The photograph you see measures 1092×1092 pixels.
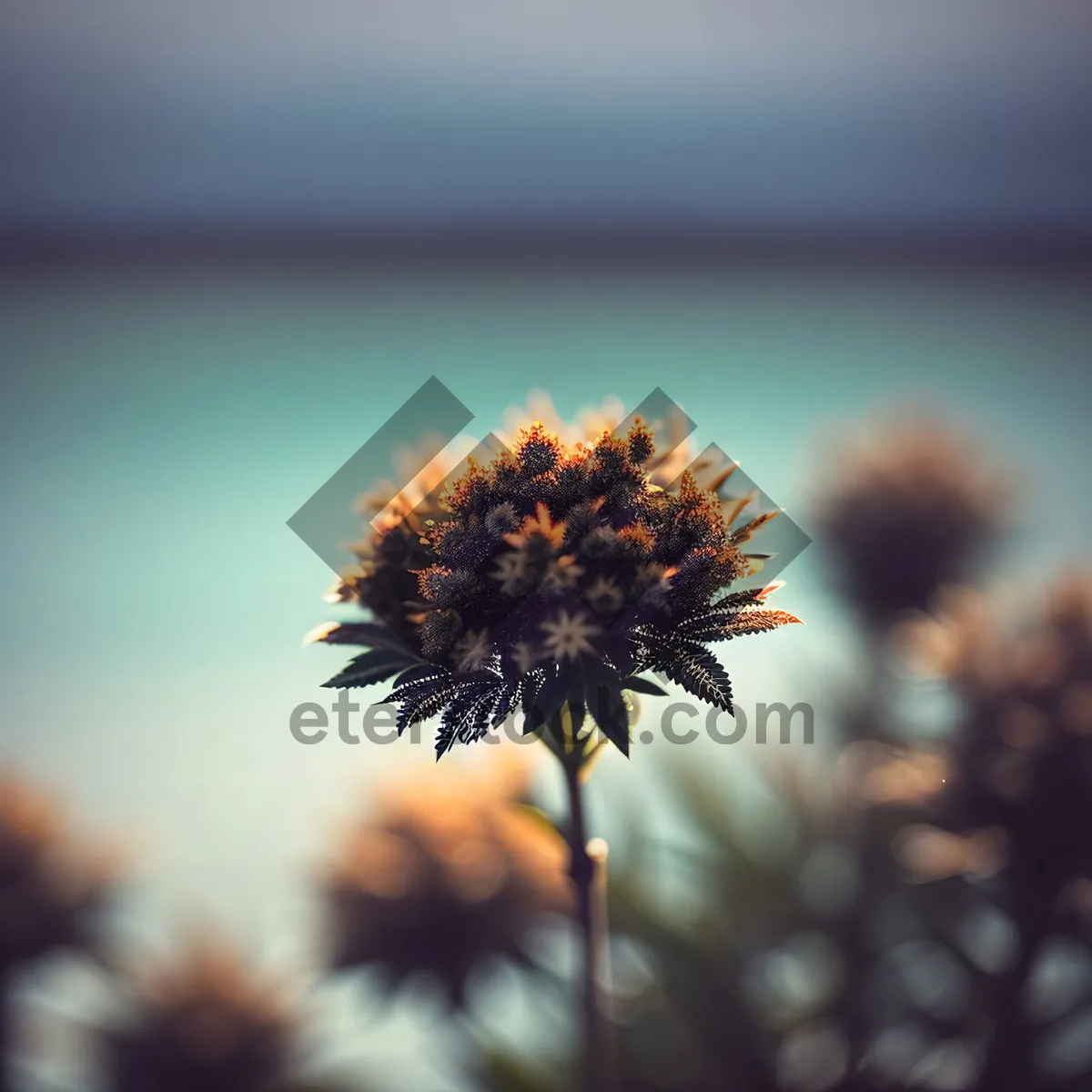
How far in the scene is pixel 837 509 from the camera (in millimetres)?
2441

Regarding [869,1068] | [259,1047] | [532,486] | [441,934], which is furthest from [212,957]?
[532,486]

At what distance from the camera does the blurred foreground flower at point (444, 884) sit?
185cm

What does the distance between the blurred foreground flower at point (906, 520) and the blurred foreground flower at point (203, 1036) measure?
6.32 feet

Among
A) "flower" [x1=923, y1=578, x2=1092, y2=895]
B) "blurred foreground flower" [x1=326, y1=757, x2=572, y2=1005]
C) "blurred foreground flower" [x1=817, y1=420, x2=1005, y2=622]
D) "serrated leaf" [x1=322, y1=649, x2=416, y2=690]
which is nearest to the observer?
"serrated leaf" [x1=322, y1=649, x2=416, y2=690]

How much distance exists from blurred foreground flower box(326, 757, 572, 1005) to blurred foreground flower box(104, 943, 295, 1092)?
0.51m

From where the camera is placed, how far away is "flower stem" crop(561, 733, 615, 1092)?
2.97 ft

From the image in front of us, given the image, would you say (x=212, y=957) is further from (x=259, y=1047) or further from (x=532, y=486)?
(x=532, y=486)

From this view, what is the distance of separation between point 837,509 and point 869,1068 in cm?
139

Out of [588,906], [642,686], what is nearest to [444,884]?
[588,906]

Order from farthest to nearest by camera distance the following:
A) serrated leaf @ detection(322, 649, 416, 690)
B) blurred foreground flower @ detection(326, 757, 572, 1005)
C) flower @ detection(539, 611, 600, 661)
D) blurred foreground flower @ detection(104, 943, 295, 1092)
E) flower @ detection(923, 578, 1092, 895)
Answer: blurred foreground flower @ detection(104, 943, 295, 1092) → blurred foreground flower @ detection(326, 757, 572, 1005) → flower @ detection(923, 578, 1092, 895) → serrated leaf @ detection(322, 649, 416, 690) → flower @ detection(539, 611, 600, 661)

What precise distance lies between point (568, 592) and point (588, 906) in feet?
1.63

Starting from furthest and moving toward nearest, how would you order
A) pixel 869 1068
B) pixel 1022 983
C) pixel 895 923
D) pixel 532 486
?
pixel 895 923
pixel 869 1068
pixel 1022 983
pixel 532 486

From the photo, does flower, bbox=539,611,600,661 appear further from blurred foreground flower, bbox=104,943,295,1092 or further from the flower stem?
blurred foreground flower, bbox=104,943,295,1092

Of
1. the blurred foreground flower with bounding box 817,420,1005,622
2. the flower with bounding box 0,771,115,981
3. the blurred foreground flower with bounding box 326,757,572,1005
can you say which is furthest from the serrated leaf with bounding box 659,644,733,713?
the flower with bounding box 0,771,115,981
